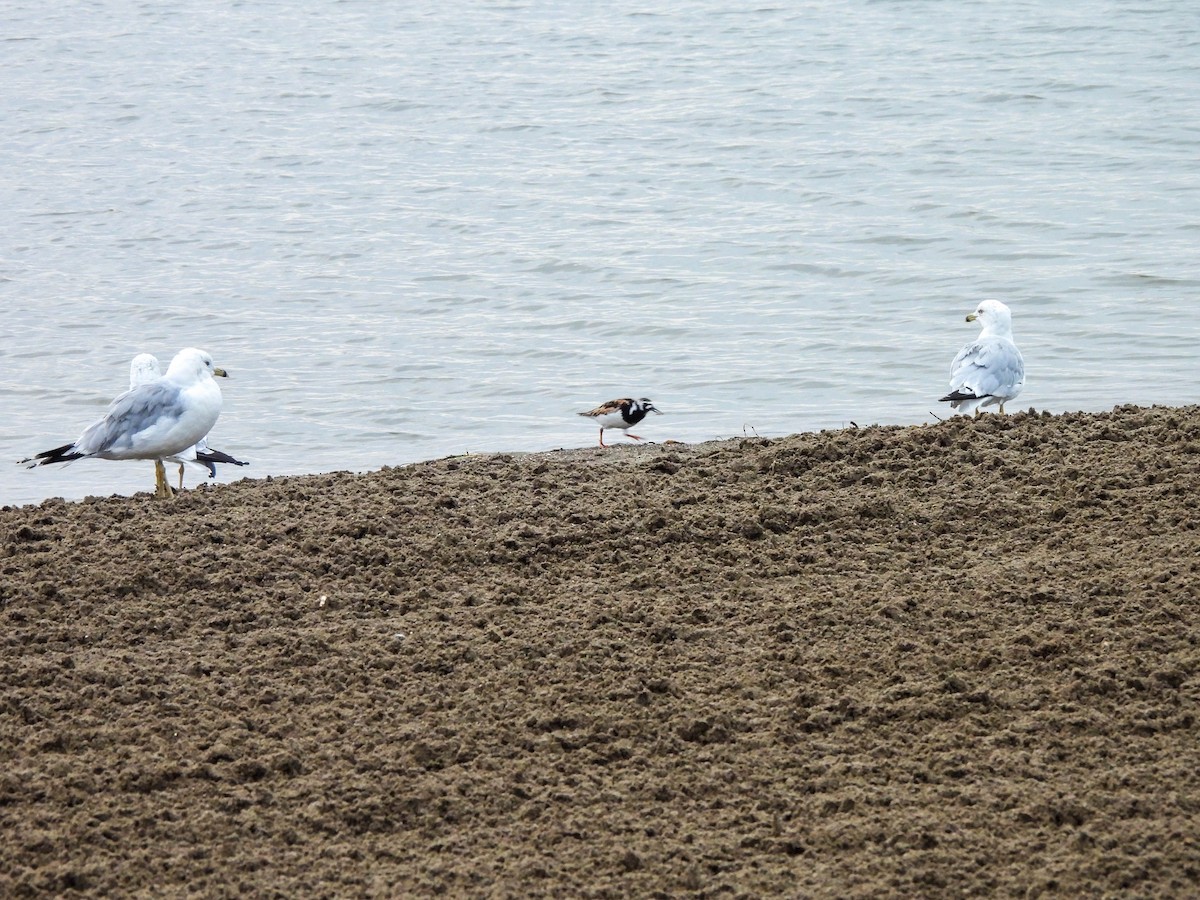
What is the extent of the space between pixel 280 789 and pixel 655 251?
917cm

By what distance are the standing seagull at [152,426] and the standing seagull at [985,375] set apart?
381cm

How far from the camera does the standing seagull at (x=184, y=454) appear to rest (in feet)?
22.2

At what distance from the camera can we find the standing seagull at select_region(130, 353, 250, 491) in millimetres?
6754

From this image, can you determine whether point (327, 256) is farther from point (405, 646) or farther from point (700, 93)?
point (405, 646)

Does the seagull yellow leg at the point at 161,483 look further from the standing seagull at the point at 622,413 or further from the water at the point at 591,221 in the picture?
the standing seagull at the point at 622,413

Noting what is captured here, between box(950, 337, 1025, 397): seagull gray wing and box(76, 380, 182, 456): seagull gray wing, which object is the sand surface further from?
box(950, 337, 1025, 397): seagull gray wing

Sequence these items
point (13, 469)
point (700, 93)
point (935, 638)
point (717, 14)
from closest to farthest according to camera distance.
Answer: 1. point (935, 638)
2. point (13, 469)
3. point (700, 93)
4. point (717, 14)

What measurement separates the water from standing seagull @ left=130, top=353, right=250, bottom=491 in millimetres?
628

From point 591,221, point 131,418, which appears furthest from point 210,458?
point 591,221

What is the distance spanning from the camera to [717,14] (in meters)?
22.1

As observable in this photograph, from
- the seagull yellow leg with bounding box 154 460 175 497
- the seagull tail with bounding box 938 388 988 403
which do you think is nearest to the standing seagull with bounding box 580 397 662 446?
the seagull tail with bounding box 938 388 988 403

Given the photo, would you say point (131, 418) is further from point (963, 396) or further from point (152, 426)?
point (963, 396)

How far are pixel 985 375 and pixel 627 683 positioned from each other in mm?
4344

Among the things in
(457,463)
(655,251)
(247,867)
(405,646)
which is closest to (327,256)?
(655,251)
